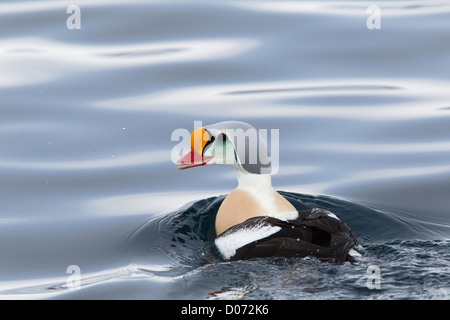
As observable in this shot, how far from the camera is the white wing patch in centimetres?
558

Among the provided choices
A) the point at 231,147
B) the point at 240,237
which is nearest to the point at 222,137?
the point at 231,147

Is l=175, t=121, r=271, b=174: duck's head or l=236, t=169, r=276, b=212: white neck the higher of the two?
l=175, t=121, r=271, b=174: duck's head

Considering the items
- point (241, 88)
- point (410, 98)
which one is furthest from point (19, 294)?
point (410, 98)

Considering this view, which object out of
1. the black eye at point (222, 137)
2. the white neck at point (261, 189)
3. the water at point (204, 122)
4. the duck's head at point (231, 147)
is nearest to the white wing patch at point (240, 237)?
the water at point (204, 122)

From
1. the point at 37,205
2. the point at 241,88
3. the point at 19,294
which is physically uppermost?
the point at 241,88

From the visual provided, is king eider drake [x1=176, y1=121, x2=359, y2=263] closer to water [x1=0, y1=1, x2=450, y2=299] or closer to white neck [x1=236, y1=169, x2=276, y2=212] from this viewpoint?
white neck [x1=236, y1=169, x2=276, y2=212]

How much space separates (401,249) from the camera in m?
5.87

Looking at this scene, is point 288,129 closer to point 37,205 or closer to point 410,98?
point 410,98

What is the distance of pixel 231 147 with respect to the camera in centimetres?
609

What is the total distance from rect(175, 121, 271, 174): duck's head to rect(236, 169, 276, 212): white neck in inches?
1.8

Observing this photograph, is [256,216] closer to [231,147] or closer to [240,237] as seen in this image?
[240,237]

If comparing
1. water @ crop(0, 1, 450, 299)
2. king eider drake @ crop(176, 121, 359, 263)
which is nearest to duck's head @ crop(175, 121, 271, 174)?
king eider drake @ crop(176, 121, 359, 263)

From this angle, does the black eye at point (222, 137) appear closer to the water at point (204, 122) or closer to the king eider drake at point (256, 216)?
the king eider drake at point (256, 216)
